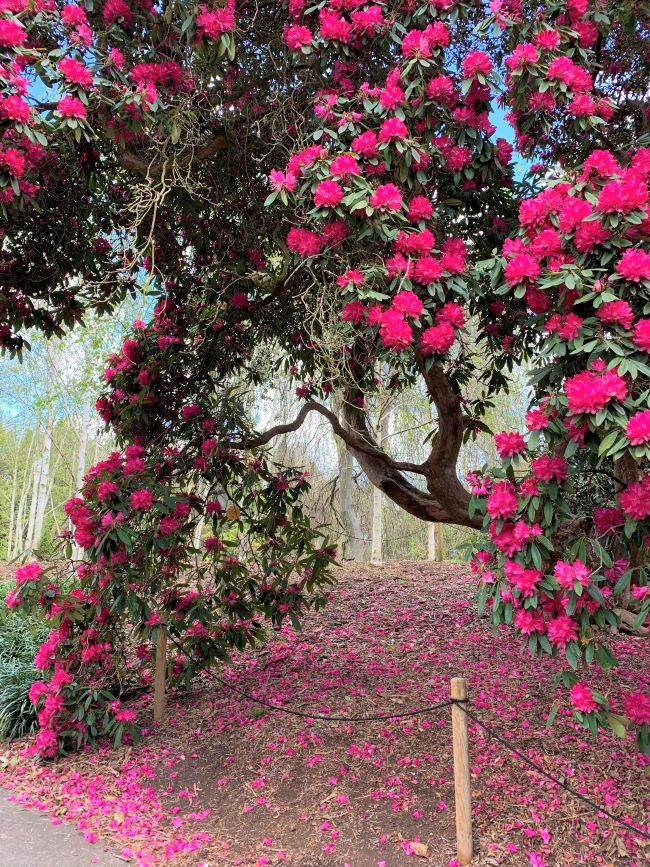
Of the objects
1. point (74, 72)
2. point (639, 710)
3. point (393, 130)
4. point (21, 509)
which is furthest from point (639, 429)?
point (21, 509)

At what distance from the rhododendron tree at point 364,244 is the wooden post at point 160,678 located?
0.84 feet

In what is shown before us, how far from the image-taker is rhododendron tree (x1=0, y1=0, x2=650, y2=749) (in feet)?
7.42

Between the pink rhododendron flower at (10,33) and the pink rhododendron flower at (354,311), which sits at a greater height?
the pink rhododendron flower at (10,33)

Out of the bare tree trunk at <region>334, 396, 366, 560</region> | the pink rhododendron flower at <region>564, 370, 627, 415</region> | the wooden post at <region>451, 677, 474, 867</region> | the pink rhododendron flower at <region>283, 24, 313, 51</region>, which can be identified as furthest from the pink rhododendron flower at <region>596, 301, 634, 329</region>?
the bare tree trunk at <region>334, 396, 366, 560</region>

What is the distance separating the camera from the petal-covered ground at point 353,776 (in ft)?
9.58

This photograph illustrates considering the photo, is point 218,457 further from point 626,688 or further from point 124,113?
point 626,688

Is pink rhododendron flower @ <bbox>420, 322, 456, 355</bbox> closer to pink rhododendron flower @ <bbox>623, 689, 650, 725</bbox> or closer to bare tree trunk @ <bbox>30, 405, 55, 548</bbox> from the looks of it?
pink rhododendron flower @ <bbox>623, 689, 650, 725</bbox>

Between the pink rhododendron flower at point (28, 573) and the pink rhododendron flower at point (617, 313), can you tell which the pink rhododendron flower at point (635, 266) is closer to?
the pink rhododendron flower at point (617, 313)

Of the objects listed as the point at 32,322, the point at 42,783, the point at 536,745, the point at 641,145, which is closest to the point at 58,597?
the point at 42,783

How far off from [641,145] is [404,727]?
333 centimetres

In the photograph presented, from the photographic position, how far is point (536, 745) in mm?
3527

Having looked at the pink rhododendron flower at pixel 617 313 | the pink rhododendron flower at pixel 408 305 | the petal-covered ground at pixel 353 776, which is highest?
the pink rhododendron flower at pixel 408 305

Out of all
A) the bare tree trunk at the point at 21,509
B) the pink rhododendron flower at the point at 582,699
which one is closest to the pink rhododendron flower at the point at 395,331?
the pink rhododendron flower at the point at 582,699

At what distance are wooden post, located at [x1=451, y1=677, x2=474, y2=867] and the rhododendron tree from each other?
0.58 meters
